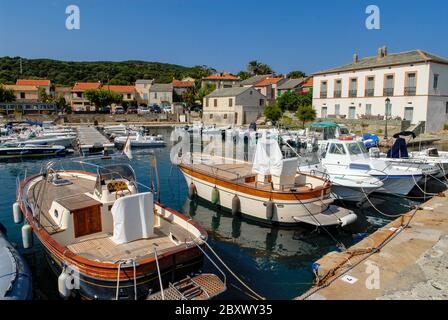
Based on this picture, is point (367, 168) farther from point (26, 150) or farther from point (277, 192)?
point (26, 150)

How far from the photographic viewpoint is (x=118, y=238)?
378 inches

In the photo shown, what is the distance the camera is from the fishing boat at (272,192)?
562 inches

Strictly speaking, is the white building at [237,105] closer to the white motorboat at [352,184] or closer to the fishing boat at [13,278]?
the white motorboat at [352,184]

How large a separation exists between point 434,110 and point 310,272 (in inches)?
1563

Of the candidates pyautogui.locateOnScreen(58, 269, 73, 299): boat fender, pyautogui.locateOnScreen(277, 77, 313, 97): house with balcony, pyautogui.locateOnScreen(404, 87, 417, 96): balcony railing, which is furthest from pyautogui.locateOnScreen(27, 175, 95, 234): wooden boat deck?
pyautogui.locateOnScreen(277, 77, 313, 97): house with balcony

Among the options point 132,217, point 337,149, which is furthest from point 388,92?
point 132,217

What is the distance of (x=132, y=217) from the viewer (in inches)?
377

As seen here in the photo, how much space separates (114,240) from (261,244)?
6.16 meters

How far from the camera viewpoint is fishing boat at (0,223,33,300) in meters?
7.98

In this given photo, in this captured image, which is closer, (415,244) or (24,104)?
(415,244)

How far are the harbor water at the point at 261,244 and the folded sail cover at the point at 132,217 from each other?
8.41 ft

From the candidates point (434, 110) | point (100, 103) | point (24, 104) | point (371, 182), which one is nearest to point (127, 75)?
point (100, 103)

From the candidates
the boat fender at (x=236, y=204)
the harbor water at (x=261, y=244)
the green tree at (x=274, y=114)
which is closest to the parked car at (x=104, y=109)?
the green tree at (x=274, y=114)
